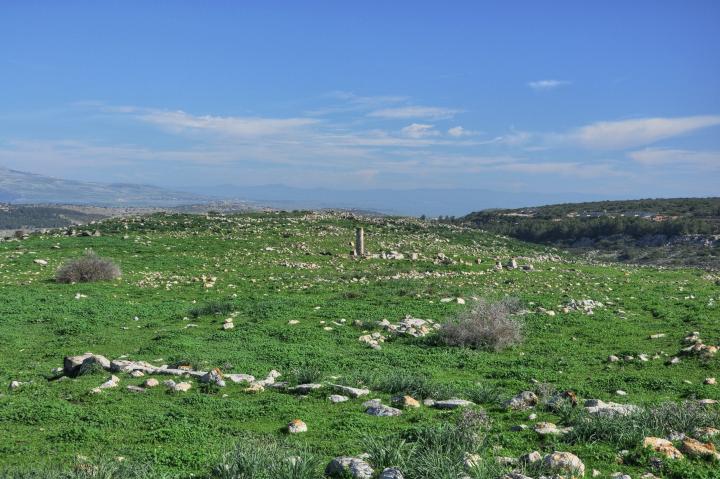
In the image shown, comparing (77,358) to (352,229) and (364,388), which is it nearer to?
(364,388)

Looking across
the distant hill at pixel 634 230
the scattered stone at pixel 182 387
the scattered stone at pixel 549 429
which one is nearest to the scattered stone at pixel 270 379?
the scattered stone at pixel 182 387

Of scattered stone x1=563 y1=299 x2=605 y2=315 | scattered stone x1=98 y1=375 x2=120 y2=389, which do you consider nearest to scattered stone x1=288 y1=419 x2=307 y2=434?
scattered stone x1=98 y1=375 x2=120 y2=389

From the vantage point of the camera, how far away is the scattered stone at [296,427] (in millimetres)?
8180

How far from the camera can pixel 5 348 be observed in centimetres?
1366

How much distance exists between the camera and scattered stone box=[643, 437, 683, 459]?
6790 millimetres

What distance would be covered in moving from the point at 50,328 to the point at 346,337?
8225 millimetres

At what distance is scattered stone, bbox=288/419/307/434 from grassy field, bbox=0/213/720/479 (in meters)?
0.12

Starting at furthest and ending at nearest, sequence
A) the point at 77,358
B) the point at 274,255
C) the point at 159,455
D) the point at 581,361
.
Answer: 1. the point at 274,255
2. the point at 581,361
3. the point at 77,358
4. the point at 159,455

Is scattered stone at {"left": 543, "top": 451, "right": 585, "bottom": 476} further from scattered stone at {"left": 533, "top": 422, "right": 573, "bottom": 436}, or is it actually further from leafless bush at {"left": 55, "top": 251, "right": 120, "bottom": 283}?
leafless bush at {"left": 55, "top": 251, "right": 120, "bottom": 283}

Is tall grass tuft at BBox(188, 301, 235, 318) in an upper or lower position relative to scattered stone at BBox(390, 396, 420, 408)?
lower

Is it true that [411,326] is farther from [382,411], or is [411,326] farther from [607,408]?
[607,408]

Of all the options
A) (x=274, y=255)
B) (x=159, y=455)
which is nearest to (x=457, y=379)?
(x=159, y=455)

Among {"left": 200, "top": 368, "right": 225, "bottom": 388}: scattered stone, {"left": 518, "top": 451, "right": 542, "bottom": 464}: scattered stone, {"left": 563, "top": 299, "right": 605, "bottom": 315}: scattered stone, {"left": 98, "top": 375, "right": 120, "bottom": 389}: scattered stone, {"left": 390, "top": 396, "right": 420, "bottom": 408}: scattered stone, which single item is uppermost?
{"left": 518, "top": 451, "right": 542, "bottom": 464}: scattered stone

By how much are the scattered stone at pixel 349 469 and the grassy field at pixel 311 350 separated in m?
0.22
